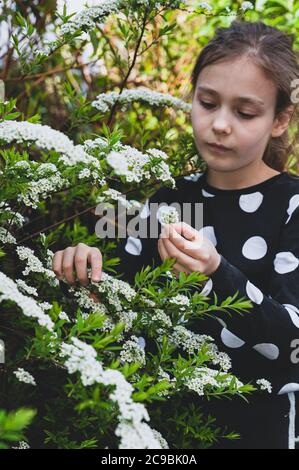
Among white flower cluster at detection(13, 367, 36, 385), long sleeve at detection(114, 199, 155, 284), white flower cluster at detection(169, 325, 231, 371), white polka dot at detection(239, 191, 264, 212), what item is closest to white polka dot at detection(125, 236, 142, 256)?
long sleeve at detection(114, 199, 155, 284)

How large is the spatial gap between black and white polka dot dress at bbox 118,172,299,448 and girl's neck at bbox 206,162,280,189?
0.10ft

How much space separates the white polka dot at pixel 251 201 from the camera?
1943 millimetres

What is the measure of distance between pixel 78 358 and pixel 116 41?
258 cm

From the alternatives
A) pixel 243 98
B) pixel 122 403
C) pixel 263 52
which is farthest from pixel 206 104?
pixel 122 403

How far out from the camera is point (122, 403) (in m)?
0.99

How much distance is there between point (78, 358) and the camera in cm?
103

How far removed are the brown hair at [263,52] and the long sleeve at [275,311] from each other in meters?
0.39

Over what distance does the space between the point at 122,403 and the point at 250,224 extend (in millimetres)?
1034

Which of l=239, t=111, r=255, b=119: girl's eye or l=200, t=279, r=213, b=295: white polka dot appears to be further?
l=239, t=111, r=255, b=119: girl's eye

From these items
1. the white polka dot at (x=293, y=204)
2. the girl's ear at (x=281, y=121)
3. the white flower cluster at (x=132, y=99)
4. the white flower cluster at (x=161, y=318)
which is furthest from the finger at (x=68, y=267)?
the girl's ear at (x=281, y=121)

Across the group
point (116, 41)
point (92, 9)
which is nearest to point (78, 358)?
point (92, 9)

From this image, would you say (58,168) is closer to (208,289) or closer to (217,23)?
(208,289)

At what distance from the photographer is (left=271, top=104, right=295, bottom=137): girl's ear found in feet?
6.50

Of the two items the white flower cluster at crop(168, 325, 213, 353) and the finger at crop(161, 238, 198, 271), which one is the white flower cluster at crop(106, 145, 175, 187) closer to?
the finger at crop(161, 238, 198, 271)
